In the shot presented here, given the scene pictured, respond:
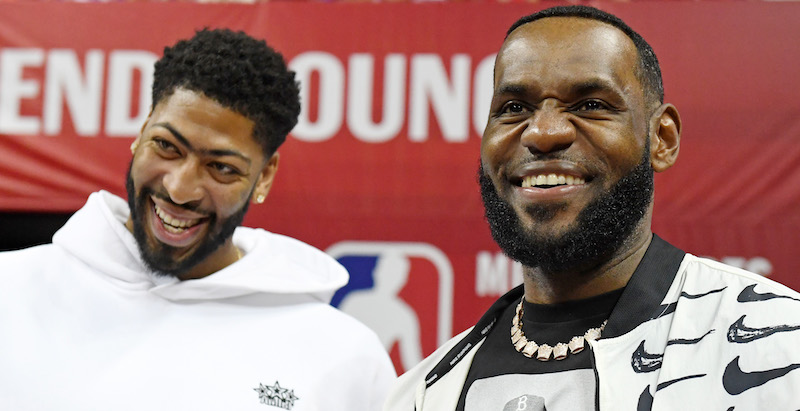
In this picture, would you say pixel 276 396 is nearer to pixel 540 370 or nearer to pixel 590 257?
pixel 540 370

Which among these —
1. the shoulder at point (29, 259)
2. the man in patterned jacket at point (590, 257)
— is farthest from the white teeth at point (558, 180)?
the shoulder at point (29, 259)

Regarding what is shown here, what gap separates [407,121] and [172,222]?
215 cm

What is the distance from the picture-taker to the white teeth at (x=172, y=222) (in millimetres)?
2305

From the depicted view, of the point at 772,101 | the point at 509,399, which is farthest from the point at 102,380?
the point at 772,101

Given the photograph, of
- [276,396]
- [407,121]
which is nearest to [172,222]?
[276,396]

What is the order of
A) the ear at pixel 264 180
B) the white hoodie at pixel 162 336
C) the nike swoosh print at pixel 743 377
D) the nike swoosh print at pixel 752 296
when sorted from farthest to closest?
the ear at pixel 264 180 < the white hoodie at pixel 162 336 < the nike swoosh print at pixel 752 296 < the nike swoosh print at pixel 743 377

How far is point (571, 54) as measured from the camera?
5.61ft

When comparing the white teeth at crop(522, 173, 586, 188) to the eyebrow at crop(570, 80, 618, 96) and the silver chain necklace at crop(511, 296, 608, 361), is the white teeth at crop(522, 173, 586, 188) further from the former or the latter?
the silver chain necklace at crop(511, 296, 608, 361)

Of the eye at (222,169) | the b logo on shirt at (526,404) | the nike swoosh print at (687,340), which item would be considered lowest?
the b logo on shirt at (526,404)

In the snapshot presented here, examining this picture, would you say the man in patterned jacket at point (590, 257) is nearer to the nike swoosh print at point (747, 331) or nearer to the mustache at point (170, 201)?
the nike swoosh print at point (747, 331)

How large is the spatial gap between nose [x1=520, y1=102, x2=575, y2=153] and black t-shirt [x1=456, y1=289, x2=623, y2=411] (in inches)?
12.4

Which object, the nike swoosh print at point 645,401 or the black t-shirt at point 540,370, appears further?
the black t-shirt at point 540,370

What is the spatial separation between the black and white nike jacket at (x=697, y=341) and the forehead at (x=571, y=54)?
358mm

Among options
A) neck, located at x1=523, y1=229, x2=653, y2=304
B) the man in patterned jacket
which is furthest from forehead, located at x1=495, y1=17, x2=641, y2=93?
neck, located at x1=523, y1=229, x2=653, y2=304
